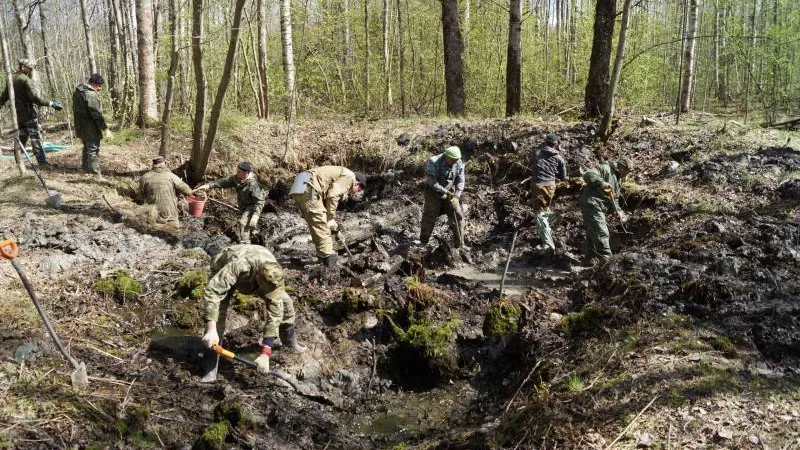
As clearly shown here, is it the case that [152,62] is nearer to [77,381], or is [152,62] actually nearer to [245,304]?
[245,304]

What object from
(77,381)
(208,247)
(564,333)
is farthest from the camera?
(208,247)

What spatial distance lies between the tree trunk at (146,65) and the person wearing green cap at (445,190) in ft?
23.5

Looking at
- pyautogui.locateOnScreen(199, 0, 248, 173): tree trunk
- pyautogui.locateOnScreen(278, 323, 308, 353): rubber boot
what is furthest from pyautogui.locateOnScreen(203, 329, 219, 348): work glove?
pyautogui.locateOnScreen(199, 0, 248, 173): tree trunk

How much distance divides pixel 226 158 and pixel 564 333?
8.14m

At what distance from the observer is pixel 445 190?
29.4ft

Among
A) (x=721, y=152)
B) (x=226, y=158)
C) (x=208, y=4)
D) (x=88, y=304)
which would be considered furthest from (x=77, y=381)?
(x=208, y=4)

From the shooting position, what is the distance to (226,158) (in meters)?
11.5

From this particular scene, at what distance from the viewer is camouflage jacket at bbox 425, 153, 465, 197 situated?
8914mm

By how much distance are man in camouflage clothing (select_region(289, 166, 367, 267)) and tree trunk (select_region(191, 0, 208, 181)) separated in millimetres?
2625

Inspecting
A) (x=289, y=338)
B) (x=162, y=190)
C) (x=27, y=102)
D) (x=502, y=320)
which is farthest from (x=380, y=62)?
(x=289, y=338)

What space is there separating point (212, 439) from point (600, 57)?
11.4m

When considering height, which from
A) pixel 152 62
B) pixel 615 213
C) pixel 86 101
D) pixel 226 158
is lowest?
pixel 615 213

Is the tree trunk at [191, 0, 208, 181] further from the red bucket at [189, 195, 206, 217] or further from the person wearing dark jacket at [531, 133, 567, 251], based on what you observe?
the person wearing dark jacket at [531, 133, 567, 251]

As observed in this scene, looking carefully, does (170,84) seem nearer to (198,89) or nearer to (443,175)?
(198,89)
